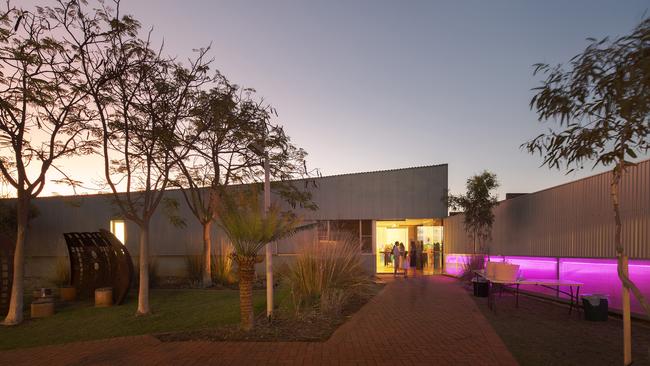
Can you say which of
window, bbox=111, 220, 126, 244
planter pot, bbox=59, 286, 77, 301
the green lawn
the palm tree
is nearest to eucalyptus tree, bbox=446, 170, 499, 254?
the green lawn

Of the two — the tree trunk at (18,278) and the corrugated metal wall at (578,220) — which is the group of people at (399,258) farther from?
the tree trunk at (18,278)

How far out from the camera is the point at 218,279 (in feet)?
53.8

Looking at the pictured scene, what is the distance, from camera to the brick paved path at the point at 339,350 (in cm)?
600

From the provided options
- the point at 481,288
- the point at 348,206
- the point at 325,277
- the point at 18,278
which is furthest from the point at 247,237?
the point at 348,206

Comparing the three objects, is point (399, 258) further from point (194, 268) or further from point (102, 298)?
point (102, 298)

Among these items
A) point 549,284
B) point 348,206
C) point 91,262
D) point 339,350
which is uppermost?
point 348,206

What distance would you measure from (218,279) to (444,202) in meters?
10.8

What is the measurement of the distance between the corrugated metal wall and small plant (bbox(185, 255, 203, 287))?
429 inches

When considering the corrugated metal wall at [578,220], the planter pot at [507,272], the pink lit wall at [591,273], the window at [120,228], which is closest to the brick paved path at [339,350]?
the planter pot at [507,272]

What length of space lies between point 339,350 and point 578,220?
274 inches

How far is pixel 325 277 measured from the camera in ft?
34.8

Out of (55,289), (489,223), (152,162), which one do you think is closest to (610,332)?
(489,223)

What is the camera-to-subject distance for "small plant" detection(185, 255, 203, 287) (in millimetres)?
16622

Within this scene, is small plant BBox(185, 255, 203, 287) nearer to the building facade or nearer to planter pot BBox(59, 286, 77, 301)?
planter pot BBox(59, 286, 77, 301)
